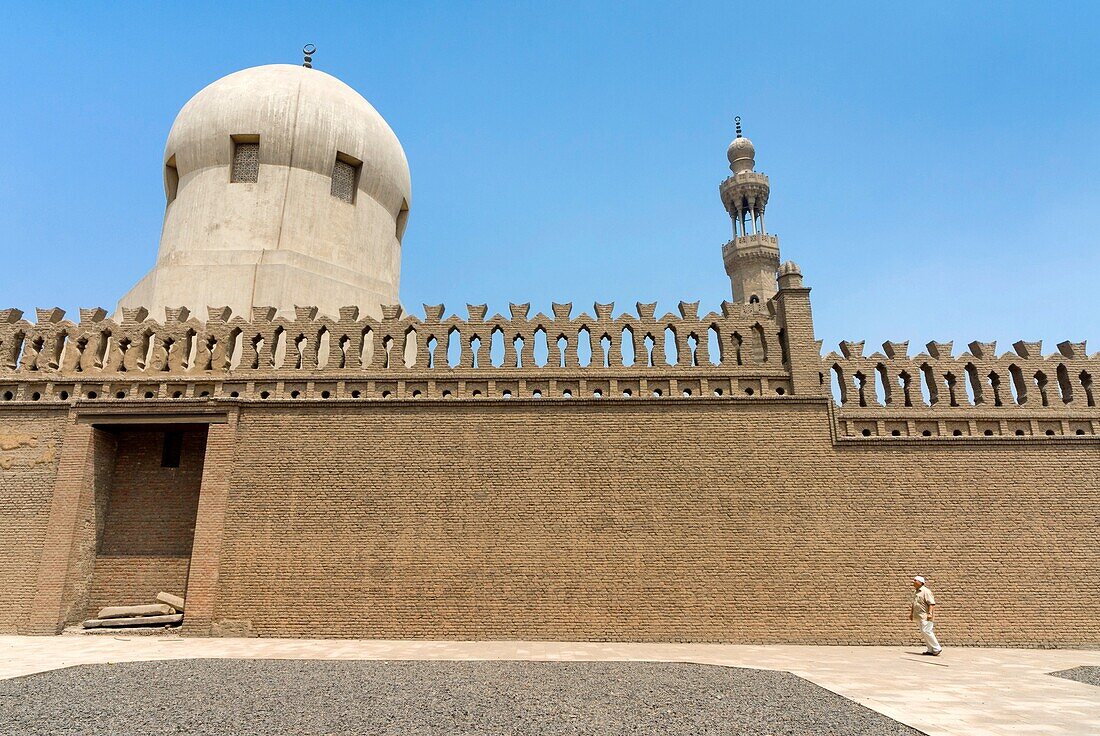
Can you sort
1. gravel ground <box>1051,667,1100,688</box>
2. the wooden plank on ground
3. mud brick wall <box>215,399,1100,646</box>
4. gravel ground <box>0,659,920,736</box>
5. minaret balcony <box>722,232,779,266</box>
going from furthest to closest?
1. minaret balcony <box>722,232,779,266</box>
2. the wooden plank on ground
3. mud brick wall <box>215,399,1100,646</box>
4. gravel ground <box>1051,667,1100,688</box>
5. gravel ground <box>0,659,920,736</box>

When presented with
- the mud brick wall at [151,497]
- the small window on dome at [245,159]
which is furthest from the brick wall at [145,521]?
the small window on dome at [245,159]

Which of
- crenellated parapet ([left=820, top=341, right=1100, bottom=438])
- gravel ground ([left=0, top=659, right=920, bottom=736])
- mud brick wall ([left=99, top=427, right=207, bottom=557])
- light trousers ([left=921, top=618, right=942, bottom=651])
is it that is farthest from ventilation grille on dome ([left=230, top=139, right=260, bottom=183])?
light trousers ([left=921, top=618, right=942, bottom=651])

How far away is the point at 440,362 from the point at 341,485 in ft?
9.25

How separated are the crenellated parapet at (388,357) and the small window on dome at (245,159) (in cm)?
487

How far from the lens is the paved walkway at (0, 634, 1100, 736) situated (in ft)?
19.0

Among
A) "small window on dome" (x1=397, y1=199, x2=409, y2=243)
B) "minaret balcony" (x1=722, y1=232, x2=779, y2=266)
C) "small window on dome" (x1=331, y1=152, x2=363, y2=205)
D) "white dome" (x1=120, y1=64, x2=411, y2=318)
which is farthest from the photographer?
"minaret balcony" (x1=722, y1=232, x2=779, y2=266)

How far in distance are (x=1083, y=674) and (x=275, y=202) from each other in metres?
17.2

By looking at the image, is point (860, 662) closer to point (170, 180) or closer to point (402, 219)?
point (402, 219)

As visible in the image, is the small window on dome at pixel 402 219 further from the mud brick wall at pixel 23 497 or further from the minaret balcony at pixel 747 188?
the minaret balcony at pixel 747 188

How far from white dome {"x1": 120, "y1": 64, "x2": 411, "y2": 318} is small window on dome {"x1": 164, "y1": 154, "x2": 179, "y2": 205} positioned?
27 mm

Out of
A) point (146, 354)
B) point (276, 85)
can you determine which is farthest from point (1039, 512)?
point (276, 85)

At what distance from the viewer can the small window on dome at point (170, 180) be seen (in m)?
17.2

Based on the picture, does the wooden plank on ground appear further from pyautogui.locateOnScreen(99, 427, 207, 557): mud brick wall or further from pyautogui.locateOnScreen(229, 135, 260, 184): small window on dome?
pyautogui.locateOnScreen(229, 135, 260, 184): small window on dome

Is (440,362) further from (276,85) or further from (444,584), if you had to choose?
(276,85)
